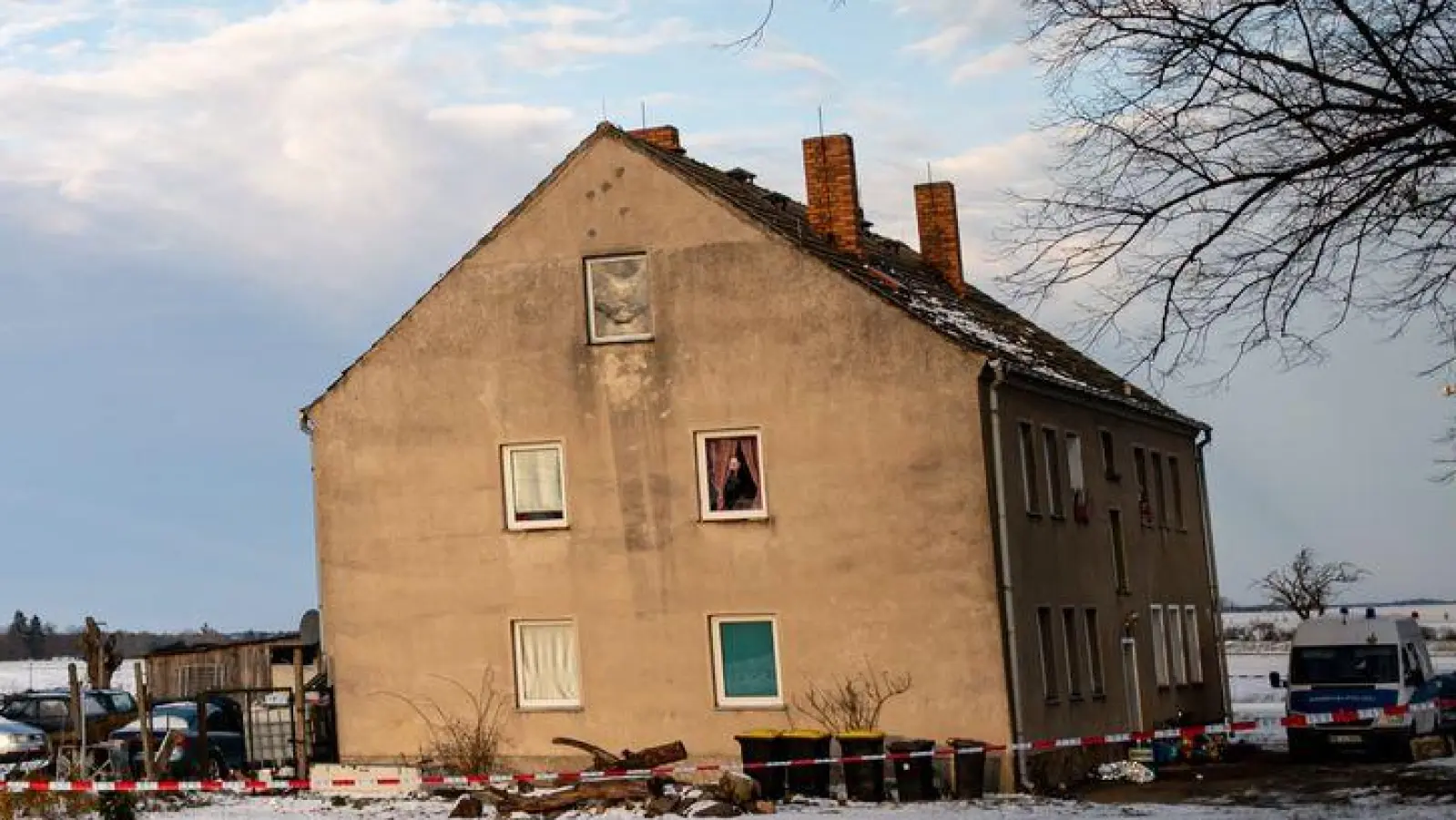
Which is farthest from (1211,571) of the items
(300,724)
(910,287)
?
(300,724)

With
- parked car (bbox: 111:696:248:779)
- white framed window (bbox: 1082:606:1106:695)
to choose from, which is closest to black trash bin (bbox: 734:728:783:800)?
white framed window (bbox: 1082:606:1106:695)

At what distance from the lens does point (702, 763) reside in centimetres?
2745

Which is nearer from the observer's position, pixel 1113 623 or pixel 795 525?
pixel 795 525

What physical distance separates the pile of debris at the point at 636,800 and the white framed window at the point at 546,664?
3.43 m

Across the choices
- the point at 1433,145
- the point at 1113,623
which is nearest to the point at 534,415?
the point at 1113,623

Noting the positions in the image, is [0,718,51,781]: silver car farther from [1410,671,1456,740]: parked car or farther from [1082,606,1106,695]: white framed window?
[1410,671,1456,740]: parked car

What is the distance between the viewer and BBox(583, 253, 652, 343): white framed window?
28.7 m

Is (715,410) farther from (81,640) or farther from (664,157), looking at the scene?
(81,640)

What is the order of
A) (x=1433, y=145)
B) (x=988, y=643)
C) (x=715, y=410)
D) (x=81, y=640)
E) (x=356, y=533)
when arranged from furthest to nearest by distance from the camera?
(x=81, y=640) → (x=356, y=533) → (x=715, y=410) → (x=988, y=643) → (x=1433, y=145)

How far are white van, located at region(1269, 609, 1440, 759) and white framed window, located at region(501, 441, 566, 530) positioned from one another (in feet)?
38.7

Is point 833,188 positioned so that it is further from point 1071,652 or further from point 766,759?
point 766,759

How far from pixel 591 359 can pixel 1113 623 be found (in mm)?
9721

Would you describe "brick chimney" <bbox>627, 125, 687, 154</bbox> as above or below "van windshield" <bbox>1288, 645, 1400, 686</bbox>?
above

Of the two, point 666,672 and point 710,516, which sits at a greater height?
point 710,516
